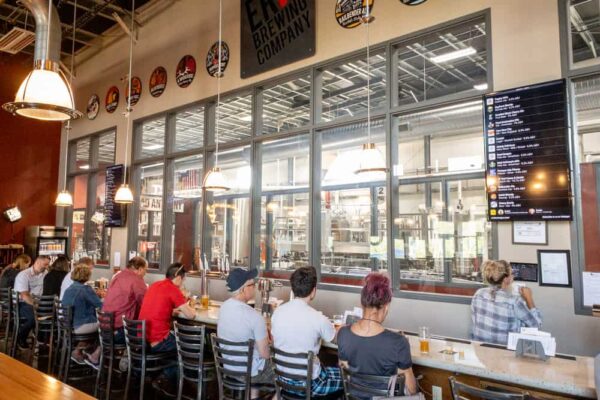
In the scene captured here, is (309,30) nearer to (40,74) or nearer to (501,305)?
(40,74)

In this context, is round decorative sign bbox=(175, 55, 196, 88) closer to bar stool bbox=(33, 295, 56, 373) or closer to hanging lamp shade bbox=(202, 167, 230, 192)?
hanging lamp shade bbox=(202, 167, 230, 192)

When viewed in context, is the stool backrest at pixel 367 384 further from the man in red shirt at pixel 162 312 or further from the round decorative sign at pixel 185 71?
the round decorative sign at pixel 185 71

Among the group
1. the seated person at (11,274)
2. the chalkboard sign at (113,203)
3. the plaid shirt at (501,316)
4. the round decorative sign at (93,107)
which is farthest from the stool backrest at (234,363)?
the round decorative sign at (93,107)

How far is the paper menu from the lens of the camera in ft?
10.4

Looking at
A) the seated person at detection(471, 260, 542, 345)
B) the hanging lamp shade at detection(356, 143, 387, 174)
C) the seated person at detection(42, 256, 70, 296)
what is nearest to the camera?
the seated person at detection(471, 260, 542, 345)

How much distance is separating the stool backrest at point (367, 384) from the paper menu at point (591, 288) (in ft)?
5.98

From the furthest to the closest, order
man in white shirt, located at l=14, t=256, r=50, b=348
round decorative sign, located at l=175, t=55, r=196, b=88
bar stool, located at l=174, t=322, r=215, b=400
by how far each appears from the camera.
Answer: round decorative sign, located at l=175, t=55, r=196, b=88 → man in white shirt, located at l=14, t=256, r=50, b=348 → bar stool, located at l=174, t=322, r=215, b=400

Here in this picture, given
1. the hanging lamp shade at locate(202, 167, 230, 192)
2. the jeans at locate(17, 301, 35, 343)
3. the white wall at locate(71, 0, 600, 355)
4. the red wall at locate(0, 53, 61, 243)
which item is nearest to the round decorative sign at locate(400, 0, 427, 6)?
the white wall at locate(71, 0, 600, 355)

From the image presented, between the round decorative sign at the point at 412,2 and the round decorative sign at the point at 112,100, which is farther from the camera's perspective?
the round decorative sign at the point at 112,100

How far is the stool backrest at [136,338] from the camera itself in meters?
3.71

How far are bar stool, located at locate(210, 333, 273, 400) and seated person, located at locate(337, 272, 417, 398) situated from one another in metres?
0.75

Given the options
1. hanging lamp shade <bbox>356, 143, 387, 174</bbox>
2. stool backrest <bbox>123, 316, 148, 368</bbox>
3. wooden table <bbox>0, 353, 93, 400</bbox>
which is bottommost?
stool backrest <bbox>123, 316, 148, 368</bbox>

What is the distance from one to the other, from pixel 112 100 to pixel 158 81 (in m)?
1.54

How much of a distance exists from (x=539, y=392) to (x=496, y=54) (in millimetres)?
2671
